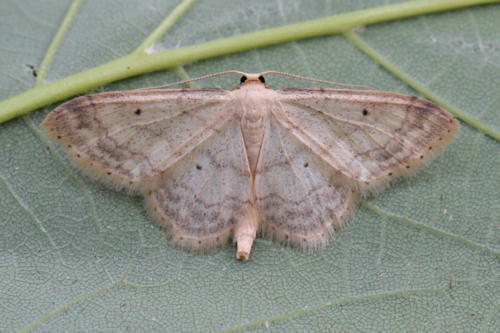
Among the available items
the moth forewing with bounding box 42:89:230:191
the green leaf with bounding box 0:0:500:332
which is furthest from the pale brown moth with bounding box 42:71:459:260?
the green leaf with bounding box 0:0:500:332

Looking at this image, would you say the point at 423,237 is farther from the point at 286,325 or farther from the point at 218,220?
the point at 218,220

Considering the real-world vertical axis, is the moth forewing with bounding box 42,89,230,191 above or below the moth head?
below

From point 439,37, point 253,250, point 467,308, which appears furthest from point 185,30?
point 467,308

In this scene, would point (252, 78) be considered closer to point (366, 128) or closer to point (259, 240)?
point (366, 128)

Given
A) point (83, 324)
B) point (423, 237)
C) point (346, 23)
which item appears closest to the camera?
point (83, 324)

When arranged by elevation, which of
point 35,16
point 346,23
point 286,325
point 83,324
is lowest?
point 83,324

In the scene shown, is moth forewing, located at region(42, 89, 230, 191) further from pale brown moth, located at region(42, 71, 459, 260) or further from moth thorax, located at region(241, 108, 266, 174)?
moth thorax, located at region(241, 108, 266, 174)
